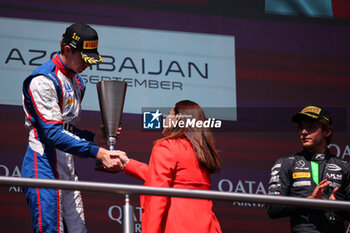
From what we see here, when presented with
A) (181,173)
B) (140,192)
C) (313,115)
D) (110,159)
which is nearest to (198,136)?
(181,173)

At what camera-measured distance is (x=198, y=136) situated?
10.8ft

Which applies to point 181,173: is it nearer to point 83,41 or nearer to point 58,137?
point 58,137

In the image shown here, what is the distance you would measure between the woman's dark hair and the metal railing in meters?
0.46

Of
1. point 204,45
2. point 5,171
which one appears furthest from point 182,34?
point 5,171

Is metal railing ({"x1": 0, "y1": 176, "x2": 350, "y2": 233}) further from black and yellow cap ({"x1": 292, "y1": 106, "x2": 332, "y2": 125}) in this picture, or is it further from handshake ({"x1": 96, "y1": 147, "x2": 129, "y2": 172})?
black and yellow cap ({"x1": 292, "y1": 106, "x2": 332, "y2": 125})

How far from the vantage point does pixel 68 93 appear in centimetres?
330

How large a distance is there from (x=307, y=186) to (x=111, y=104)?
1.15 m

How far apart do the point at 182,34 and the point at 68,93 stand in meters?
1.71

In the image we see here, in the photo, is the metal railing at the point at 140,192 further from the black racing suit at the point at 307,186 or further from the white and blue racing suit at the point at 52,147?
the black racing suit at the point at 307,186

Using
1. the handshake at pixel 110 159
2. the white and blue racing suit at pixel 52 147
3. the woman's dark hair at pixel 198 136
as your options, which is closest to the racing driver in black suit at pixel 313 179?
the woman's dark hair at pixel 198 136

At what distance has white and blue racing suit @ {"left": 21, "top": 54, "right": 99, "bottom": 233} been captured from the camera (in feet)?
10.1

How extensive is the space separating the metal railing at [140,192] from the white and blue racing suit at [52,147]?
443 mm

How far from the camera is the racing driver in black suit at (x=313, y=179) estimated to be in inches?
140

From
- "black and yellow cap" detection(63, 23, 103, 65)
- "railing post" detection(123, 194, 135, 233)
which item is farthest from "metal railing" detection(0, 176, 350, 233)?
"black and yellow cap" detection(63, 23, 103, 65)
